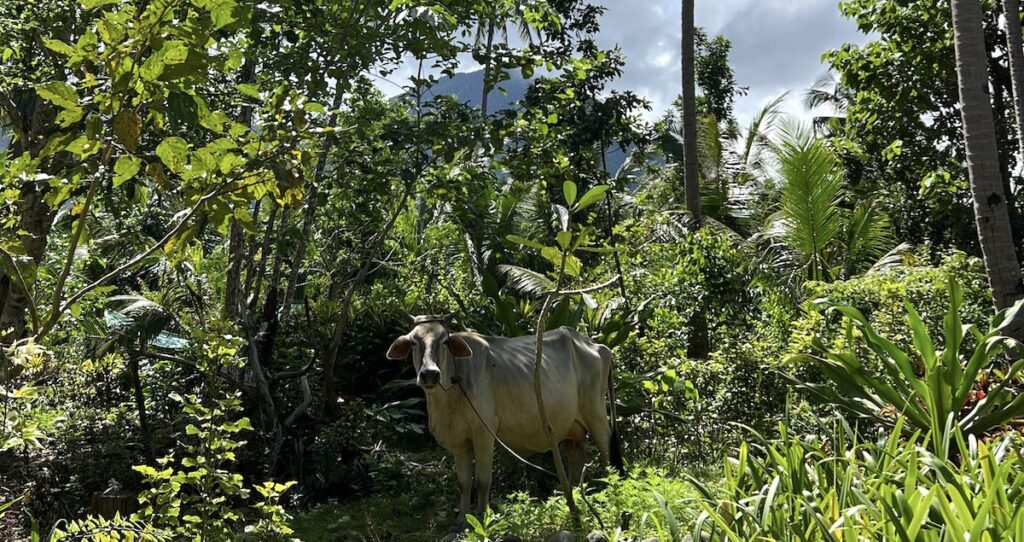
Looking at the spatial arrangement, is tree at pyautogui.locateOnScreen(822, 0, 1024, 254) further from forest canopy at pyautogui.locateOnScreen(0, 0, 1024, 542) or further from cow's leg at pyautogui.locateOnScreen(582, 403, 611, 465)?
cow's leg at pyautogui.locateOnScreen(582, 403, 611, 465)

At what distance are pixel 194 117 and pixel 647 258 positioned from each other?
9029 mm

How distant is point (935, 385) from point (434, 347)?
294cm

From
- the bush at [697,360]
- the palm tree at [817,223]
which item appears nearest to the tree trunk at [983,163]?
the bush at [697,360]

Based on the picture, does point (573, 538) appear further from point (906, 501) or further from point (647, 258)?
point (647, 258)

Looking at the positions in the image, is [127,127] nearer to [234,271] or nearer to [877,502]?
[877,502]

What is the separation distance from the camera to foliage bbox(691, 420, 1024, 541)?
2525 mm

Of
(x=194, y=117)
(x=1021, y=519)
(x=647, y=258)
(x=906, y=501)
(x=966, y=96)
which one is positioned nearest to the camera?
(x=1021, y=519)

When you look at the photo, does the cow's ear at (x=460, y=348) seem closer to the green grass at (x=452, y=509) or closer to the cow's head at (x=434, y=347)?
the cow's head at (x=434, y=347)

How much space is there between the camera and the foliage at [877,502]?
2.53m

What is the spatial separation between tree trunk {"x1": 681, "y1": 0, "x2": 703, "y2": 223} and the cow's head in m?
6.91

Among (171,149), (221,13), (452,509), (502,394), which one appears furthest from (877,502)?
(452,509)

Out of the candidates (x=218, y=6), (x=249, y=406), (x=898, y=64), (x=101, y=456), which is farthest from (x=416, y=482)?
(x=898, y=64)

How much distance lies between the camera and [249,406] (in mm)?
8758

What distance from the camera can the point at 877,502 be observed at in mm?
3195
